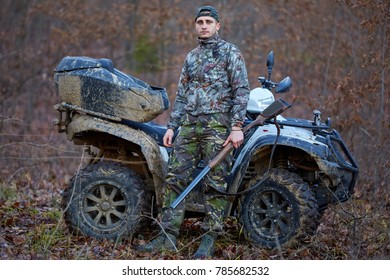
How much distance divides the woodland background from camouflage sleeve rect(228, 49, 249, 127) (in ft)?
4.21

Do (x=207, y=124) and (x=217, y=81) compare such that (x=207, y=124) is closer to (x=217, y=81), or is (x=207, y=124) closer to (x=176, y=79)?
(x=217, y=81)

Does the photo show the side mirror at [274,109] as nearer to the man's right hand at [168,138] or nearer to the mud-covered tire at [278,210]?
the mud-covered tire at [278,210]

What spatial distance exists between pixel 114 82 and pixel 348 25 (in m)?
7.57

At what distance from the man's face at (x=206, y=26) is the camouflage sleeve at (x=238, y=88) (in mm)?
280

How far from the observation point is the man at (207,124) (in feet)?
21.0

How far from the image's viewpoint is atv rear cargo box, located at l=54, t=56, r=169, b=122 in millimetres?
6527

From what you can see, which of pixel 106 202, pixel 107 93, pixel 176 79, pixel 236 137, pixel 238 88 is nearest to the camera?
pixel 236 137

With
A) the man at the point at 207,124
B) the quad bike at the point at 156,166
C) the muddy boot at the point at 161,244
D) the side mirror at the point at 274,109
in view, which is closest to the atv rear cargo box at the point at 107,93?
the quad bike at the point at 156,166

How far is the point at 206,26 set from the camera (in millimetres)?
6430

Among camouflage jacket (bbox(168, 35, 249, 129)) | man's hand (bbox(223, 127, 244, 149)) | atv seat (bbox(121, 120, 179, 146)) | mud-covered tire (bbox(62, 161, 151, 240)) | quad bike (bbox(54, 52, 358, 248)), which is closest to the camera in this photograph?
man's hand (bbox(223, 127, 244, 149))

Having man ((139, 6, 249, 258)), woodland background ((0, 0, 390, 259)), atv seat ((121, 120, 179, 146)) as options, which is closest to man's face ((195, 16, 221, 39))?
man ((139, 6, 249, 258))

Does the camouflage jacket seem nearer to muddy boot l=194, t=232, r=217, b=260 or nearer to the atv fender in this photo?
the atv fender

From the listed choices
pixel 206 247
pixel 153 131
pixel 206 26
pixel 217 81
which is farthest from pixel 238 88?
pixel 206 247

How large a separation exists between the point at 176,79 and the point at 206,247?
34.9ft
